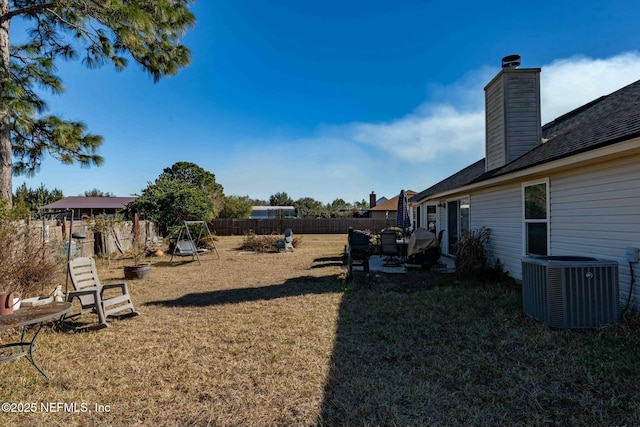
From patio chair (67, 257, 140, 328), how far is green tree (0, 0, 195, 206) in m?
3.14

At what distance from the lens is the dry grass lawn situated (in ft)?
8.00

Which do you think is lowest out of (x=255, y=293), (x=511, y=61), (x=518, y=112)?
(x=255, y=293)

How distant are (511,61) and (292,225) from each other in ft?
68.5

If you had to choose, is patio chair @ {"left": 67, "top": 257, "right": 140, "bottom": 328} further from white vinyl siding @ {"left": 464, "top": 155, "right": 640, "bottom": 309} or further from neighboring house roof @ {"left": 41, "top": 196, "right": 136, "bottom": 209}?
neighboring house roof @ {"left": 41, "top": 196, "right": 136, "bottom": 209}

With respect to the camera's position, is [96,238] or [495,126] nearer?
[495,126]

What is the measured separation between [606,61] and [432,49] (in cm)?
463

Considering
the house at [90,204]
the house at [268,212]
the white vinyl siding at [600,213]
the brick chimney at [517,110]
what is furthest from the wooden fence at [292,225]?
the white vinyl siding at [600,213]

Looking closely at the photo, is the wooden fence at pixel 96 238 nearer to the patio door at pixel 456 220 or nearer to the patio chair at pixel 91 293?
the patio chair at pixel 91 293

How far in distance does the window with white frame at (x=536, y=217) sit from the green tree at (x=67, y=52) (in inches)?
328

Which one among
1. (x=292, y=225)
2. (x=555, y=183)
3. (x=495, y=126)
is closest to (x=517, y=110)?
(x=495, y=126)

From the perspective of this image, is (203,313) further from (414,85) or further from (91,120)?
(414,85)

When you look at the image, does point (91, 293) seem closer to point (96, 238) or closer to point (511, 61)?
point (96, 238)

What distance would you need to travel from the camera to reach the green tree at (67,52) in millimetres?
6551

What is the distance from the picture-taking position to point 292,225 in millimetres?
26891
